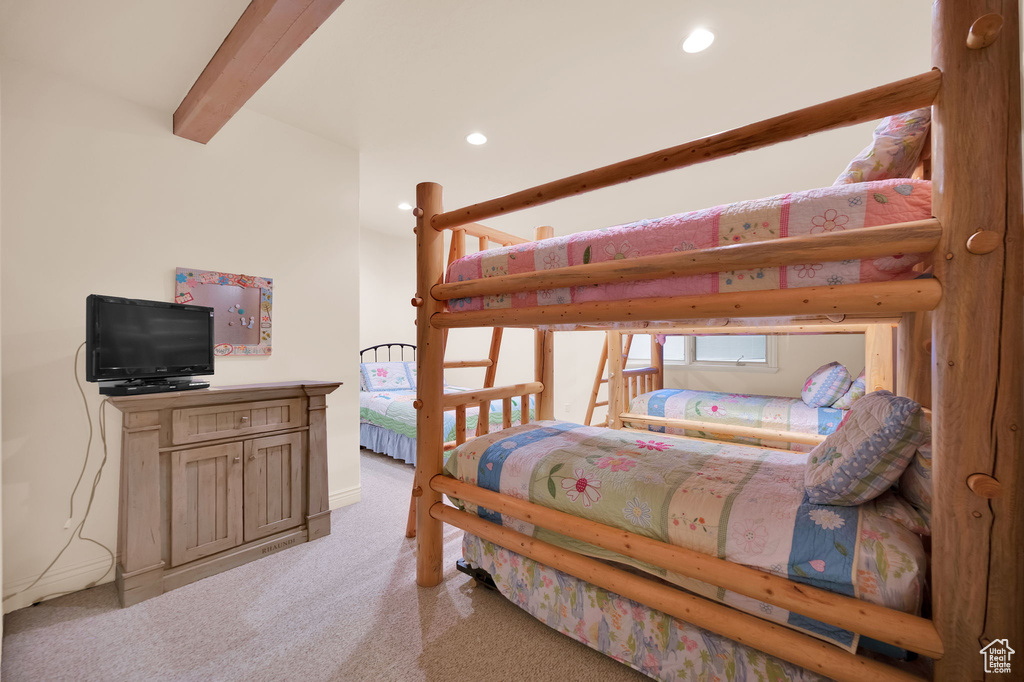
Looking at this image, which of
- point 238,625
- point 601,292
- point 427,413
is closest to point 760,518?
point 601,292

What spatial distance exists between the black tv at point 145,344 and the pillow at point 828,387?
4.15 m

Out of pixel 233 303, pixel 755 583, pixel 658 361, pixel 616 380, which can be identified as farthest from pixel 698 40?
pixel 658 361

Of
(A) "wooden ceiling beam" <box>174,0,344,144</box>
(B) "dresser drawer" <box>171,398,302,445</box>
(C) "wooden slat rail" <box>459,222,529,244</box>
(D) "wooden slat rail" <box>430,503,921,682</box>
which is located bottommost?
(D) "wooden slat rail" <box>430,503,921,682</box>

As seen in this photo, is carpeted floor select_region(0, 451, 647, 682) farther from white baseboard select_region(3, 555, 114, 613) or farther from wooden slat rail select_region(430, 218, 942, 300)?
wooden slat rail select_region(430, 218, 942, 300)

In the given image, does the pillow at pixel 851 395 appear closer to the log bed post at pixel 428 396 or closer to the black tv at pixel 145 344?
the log bed post at pixel 428 396

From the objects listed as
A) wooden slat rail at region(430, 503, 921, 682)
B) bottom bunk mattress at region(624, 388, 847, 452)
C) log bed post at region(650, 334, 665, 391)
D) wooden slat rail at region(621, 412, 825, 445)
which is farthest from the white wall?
log bed post at region(650, 334, 665, 391)

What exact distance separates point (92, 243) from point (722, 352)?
530 centimetres

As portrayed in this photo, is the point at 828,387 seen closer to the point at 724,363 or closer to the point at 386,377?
the point at 724,363

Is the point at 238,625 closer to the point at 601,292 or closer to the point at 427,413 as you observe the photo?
the point at 427,413

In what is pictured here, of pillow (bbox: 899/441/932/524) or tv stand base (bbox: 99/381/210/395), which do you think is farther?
tv stand base (bbox: 99/381/210/395)

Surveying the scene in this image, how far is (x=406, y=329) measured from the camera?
5.41m

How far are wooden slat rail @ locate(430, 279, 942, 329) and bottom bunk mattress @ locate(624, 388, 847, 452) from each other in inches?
92.1
